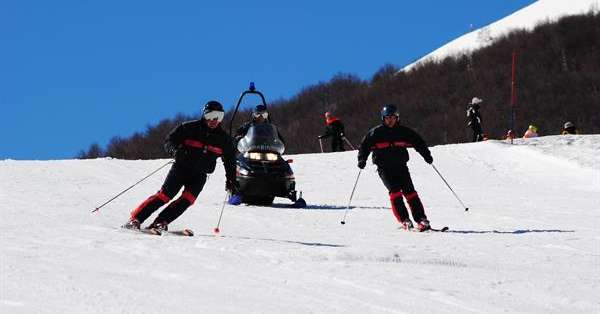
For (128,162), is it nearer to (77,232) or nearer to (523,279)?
(77,232)

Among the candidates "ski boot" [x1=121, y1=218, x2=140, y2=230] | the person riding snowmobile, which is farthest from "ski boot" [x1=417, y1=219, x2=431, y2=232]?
the person riding snowmobile

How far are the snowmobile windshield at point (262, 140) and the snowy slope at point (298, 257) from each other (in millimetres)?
1118

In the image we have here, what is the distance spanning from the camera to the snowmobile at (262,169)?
13.9 m

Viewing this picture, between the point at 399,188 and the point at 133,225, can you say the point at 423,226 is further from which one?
the point at 133,225

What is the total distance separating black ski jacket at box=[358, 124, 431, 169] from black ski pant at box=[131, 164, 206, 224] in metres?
2.67

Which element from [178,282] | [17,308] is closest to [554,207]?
[178,282]

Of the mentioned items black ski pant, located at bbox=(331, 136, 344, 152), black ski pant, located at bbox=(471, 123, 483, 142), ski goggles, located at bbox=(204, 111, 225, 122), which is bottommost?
ski goggles, located at bbox=(204, 111, 225, 122)

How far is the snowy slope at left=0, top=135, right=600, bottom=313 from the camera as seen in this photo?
18.4 ft

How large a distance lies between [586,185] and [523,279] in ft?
45.6

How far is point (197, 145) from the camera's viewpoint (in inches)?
387

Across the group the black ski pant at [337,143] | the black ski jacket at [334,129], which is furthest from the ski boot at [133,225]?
the black ski pant at [337,143]

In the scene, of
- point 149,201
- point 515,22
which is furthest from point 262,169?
point 515,22

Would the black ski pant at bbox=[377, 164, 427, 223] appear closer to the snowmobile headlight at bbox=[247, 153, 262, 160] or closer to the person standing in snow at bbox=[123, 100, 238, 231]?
the person standing in snow at bbox=[123, 100, 238, 231]

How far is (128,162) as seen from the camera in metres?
21.0
